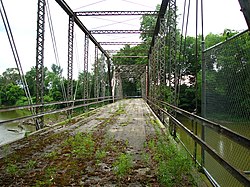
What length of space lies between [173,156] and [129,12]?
32.9 feet

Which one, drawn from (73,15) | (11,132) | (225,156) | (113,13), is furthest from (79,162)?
(73,15)

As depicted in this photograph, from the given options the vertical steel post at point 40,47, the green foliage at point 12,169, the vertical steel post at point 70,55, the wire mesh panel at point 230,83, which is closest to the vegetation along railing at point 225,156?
the wire mesh panel at point 230,83

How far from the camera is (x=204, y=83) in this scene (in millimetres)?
4160

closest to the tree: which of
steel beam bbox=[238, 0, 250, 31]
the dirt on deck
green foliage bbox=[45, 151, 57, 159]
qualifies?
the dirt on deck

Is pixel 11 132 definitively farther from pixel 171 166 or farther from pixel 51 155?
pixel 171 166

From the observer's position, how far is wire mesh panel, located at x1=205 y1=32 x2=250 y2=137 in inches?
108

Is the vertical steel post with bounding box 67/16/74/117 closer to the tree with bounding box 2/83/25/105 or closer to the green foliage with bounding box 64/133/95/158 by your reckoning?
the tree with bounding box 2/83/25/105

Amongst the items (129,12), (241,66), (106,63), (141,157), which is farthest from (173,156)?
(106,63)

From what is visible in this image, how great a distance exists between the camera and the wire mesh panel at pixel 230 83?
8.98 ft

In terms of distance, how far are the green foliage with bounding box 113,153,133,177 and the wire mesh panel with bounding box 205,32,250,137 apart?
1.39m

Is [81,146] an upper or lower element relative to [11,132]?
upper

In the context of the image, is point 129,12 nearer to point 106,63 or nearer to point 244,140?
point 244,140

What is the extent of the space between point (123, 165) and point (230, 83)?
6.48 ft

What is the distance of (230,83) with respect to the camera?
3.19 metres
